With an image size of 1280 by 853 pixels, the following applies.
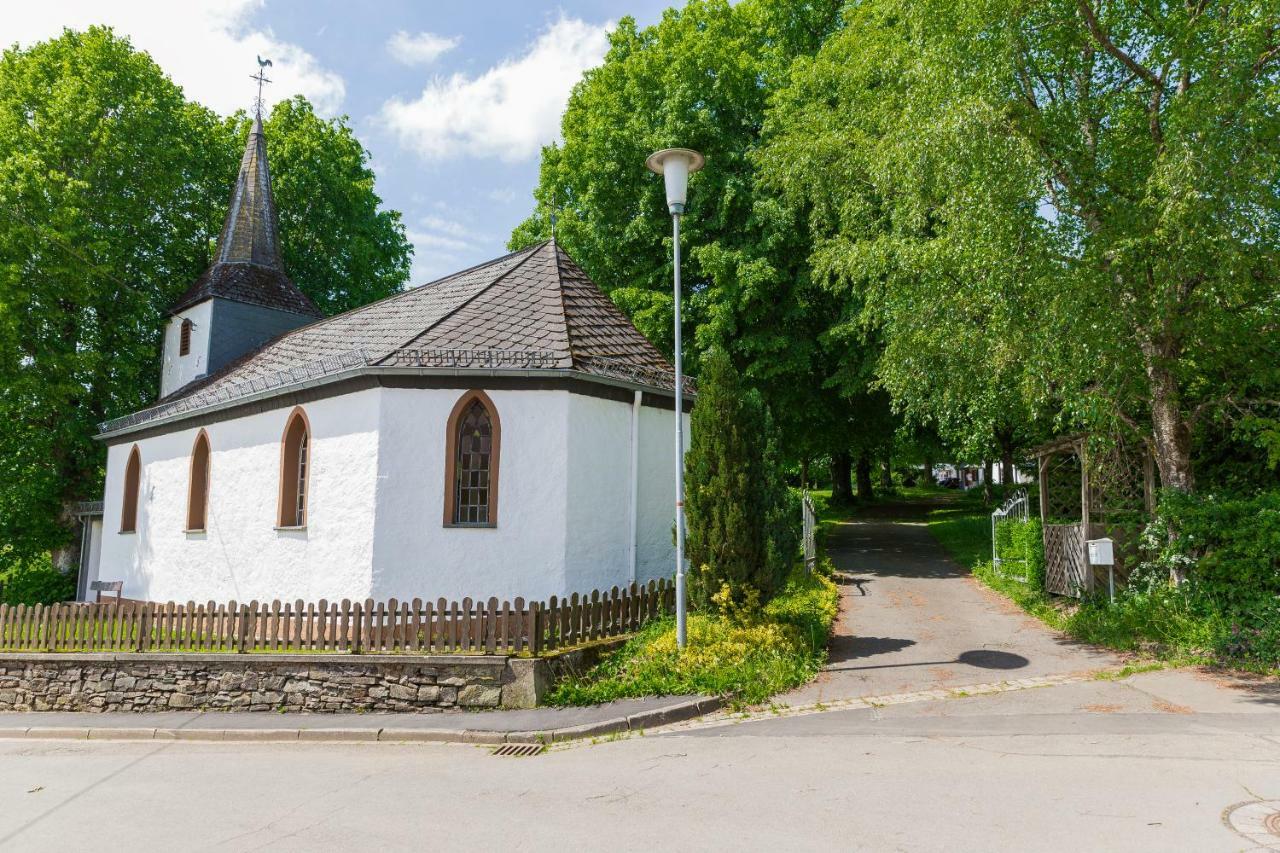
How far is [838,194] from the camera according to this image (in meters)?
16.5

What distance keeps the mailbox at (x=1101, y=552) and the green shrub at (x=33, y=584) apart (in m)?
26.5

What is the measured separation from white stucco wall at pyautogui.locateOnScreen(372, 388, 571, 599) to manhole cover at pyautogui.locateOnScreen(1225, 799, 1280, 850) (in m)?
8.40

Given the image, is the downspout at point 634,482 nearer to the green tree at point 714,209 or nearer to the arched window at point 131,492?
the green tree at point 714,209

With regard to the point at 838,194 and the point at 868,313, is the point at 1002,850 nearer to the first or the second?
the point at 868,313

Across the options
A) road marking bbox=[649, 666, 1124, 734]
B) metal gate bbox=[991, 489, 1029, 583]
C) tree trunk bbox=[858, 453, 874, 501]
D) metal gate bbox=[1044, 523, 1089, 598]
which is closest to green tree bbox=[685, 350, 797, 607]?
road marking bbox=[649, 666, 1124, 734]

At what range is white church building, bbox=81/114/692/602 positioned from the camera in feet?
39.9

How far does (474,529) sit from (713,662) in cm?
446

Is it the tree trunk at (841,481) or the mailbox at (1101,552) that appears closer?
the mailbox at (1101,552)

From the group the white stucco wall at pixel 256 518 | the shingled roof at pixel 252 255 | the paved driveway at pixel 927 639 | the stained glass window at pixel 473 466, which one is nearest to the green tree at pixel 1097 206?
the paved driveway at pixel 927 639

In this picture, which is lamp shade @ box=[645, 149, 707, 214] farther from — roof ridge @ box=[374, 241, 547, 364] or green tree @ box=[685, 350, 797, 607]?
roof ridge @ box=[374, 241, 547, 364]

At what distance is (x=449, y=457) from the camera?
12.4 meters

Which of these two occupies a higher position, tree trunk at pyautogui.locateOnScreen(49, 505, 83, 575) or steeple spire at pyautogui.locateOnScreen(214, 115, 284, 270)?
steeple spire at pyautogui.locateOnScreen(214, 115, 284, 270)

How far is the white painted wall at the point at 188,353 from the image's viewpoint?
22453mm

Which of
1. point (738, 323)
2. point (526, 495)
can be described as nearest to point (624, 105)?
point (738, 323)
